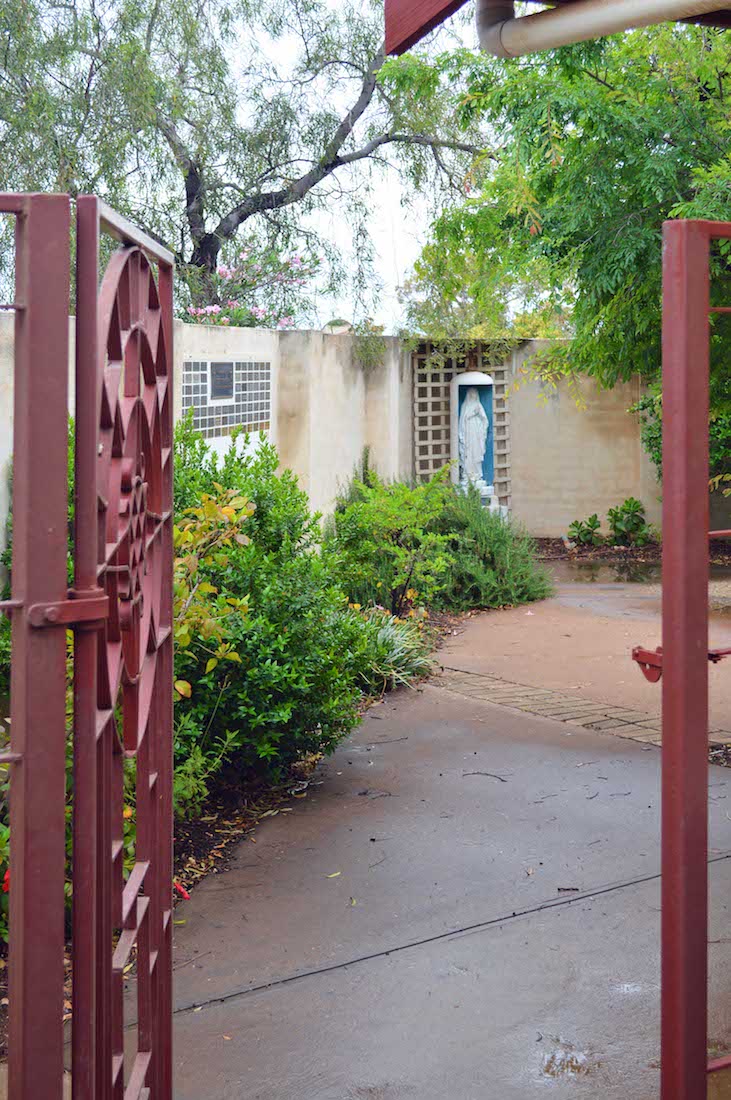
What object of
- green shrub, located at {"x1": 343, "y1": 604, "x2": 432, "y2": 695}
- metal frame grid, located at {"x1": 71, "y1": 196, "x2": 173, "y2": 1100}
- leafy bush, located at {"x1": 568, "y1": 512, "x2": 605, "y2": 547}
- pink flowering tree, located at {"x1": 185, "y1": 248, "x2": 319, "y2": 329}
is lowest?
green shrub, located at {"x1": 343, "y1": 604, "x2": 432, "y2": 695}

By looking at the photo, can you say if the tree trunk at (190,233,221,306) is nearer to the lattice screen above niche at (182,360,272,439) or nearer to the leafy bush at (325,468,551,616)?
the leafy bush at (325,468,551,616)

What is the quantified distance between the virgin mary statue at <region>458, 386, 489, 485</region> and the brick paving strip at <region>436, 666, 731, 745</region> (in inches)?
238

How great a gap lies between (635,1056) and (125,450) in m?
2.20

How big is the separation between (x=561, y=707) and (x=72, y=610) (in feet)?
18.3

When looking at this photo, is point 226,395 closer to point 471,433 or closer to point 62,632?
point 471,433

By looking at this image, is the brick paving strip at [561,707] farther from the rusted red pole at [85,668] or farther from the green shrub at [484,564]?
the rusted red pole at [85,668]

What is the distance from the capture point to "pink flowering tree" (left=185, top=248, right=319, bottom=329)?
12.3 metres

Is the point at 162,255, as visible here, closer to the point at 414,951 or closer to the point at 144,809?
the point at 144,809

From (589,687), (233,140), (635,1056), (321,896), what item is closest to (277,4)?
(233,140)

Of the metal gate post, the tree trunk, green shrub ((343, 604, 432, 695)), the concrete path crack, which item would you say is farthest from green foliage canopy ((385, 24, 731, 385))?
the metal gate post

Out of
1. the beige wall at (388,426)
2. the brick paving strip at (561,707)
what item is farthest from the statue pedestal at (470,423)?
the brick paving strip at (561,707)

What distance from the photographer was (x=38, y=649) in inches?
63.5

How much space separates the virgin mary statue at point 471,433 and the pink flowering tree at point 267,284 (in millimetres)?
2179

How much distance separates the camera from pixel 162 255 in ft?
8.12
